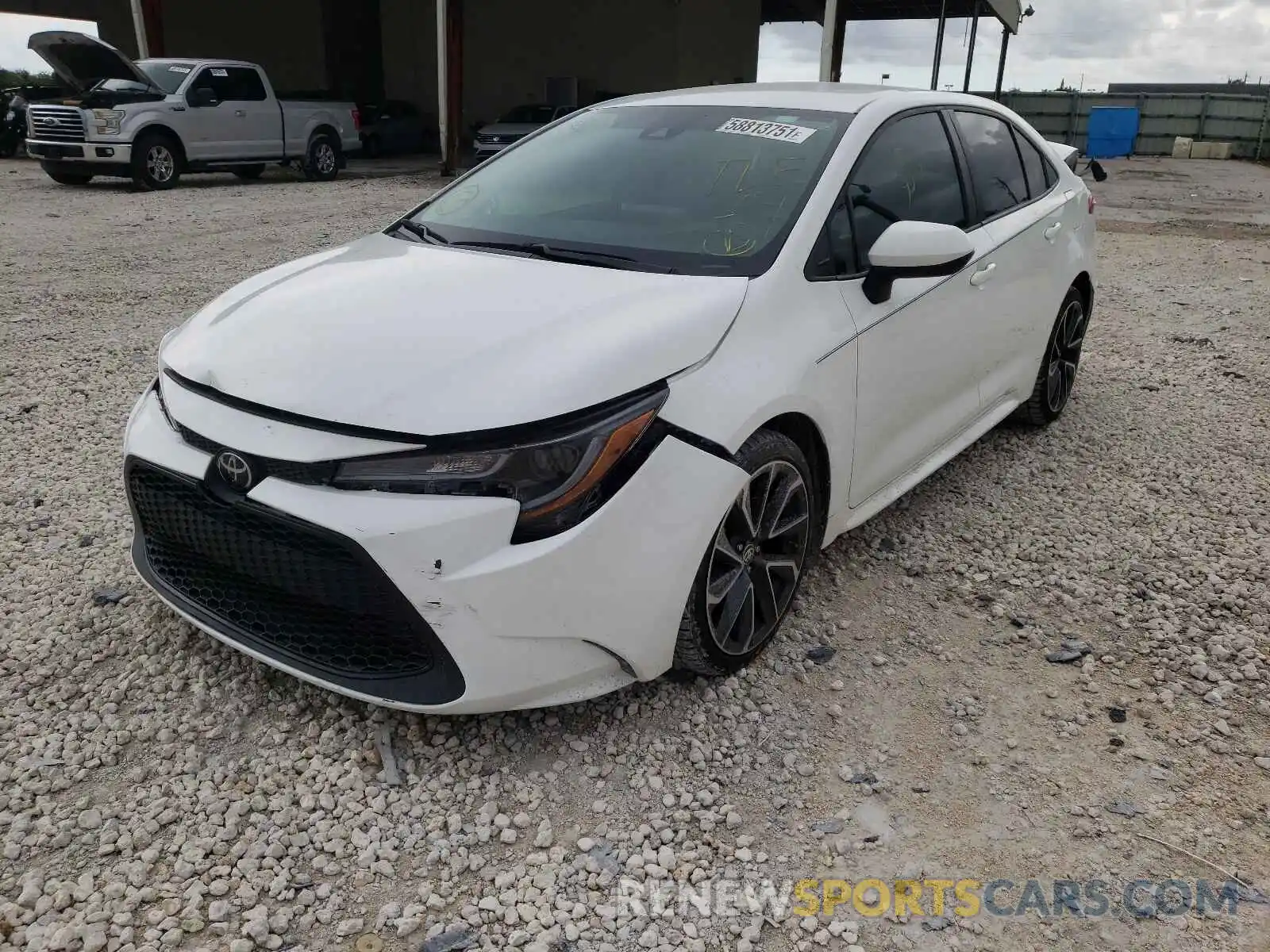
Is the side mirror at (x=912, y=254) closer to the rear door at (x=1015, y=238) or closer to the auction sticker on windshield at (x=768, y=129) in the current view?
the auction sticker on windshield at (x=768, y=129)

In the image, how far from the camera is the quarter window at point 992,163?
3.98 meters

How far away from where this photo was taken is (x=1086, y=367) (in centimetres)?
622

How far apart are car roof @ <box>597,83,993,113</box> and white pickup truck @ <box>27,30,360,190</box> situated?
11467 mm

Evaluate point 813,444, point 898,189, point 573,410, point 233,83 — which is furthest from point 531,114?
point 573,410

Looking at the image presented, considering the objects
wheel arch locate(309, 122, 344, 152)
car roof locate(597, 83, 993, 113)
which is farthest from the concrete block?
car roof locate(597, 83, 993, 113)

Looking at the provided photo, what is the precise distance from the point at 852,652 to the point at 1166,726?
2.87ft

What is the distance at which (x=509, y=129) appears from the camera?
19062 millimetres

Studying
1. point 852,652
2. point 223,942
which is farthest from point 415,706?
point 852,652

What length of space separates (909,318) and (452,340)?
159 centimetres

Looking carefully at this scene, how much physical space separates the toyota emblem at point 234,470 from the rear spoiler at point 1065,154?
4.25 m

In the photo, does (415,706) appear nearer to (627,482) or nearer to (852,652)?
(627,482)

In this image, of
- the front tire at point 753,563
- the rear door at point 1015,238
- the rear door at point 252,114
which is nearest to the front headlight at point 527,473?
the front tire at point 753,563

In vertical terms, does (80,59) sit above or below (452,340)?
above

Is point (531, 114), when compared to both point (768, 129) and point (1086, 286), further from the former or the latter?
point (768, 129)
